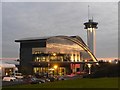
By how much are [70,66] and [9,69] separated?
1210 inches

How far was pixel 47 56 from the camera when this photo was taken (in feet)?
335

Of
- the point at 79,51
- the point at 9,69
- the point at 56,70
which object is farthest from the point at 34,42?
the point at 79,51

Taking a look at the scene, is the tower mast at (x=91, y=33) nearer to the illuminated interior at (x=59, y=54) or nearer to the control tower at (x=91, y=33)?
the control tower at (x=91, y=33)

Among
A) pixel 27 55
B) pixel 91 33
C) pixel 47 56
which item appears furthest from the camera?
pixel 91 33

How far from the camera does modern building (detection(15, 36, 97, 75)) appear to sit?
100 meters

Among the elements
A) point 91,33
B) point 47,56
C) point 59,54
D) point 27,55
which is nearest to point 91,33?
point 91,33

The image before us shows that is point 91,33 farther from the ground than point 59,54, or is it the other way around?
point 91,33

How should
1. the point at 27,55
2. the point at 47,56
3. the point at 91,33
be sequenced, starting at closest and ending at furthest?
the point at 47,56, the point at 27,55, the point at 91,33

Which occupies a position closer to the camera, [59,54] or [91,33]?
[59,54]

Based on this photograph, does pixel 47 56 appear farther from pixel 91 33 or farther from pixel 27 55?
pixel 91 33

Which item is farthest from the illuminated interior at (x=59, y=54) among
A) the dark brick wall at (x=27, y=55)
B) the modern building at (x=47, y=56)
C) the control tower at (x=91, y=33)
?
the control tower at (x=91, y=33)

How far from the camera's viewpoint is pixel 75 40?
121938 mm

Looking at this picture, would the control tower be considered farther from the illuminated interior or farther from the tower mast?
the illuminated interior

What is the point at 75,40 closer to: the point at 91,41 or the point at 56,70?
the point at 56,70
